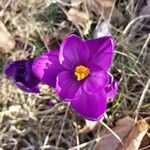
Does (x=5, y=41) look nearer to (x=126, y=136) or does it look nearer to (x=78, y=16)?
(x=78, y=16)

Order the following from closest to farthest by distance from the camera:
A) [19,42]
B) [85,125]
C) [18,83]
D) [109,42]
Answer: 1. [109,42]
2. [18,83]
3. [85,125]
4. [19,42]

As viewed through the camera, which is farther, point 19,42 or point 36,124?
point 19,42

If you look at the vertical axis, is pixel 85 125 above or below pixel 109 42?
below

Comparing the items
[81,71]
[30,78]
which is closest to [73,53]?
[81,71]

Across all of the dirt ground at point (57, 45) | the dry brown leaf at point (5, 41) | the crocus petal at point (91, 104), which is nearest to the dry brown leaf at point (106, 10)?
the dirt ground at point (57, 45)

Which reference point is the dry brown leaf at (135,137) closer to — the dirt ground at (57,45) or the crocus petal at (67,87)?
the dirt ground at (57,45)

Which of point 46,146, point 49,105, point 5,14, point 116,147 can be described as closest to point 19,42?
point 5,14

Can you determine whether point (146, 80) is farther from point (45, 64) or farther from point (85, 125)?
point (45, 64)
